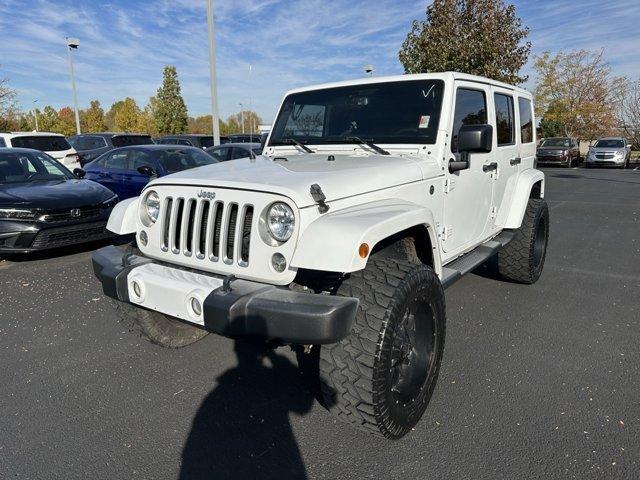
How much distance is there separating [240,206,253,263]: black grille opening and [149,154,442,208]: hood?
0.13 m

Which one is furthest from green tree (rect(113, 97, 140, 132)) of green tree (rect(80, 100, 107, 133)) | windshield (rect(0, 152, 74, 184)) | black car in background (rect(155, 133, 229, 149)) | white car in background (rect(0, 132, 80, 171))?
windshield (rect(0, 152, 74, 184))

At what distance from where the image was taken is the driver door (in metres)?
3.59

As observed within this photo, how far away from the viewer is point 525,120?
17.4 feet

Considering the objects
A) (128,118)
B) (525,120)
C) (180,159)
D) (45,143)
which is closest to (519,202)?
(525,120)

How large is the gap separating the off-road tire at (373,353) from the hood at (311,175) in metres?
0.47

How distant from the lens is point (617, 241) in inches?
296

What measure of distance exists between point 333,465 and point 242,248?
46.2 inches

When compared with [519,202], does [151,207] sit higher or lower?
higher

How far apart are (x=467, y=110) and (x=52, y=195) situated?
5.25 meters

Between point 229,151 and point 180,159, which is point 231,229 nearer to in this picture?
point 180,159

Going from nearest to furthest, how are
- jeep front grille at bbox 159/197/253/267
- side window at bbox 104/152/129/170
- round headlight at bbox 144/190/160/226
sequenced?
jeep front grille at bbox 159/197/253/267, round headlight at bbox 144/190/160/226, side window at bbox 104/152/129/170

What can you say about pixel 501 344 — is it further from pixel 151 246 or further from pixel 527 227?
pixel 151 246

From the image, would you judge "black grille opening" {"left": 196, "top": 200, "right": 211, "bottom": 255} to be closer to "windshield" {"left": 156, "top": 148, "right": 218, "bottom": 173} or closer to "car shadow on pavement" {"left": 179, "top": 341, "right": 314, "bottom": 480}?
"car shadow on pavement" {"left": 179, "top": 341, "right": 314, "bottom": 480}

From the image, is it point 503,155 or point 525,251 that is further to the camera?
point 525,251
